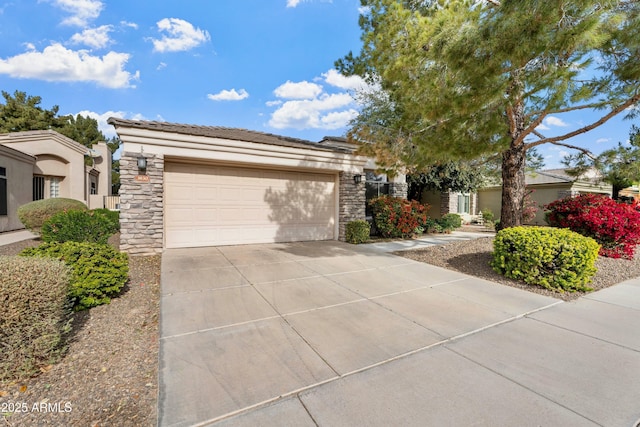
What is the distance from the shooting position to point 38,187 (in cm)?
1350

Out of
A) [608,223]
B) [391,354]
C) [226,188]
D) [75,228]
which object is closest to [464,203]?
[608,223]

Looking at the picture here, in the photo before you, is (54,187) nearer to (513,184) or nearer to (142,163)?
(142,163)

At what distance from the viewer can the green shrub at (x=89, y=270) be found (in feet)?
11.8

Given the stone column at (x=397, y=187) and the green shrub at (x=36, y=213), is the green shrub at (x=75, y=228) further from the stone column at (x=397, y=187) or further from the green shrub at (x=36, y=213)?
the stone column at (x=397, y=187)

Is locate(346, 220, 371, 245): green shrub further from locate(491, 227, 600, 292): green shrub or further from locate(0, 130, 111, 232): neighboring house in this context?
locate(0, 130, 111, 232): neighboring house

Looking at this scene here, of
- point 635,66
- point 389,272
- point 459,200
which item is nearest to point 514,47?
point 635,66

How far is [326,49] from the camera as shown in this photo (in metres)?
10.6

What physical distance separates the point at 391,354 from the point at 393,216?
797 centimetres

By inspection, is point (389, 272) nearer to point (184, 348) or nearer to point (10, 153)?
point (184, 348)

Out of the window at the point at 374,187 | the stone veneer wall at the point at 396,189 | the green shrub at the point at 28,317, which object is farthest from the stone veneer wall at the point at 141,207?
the stone veneer wall at the point at 396,189

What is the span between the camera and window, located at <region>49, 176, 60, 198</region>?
46.7 ft

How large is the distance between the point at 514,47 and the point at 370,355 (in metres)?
4.60

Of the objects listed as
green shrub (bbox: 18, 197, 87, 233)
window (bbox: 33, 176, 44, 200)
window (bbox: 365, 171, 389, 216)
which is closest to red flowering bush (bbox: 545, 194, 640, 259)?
window (bbox: 365, 171, 389, 216)

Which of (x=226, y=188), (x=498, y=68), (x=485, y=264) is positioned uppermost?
(x=498, y=68)
